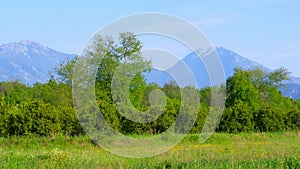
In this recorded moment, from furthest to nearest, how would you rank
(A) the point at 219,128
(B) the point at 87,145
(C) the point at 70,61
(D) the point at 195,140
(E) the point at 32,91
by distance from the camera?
(E) the point at 32,91, (C) the point at 70,61, (A) the point at 219,128, (D) the point at 195,140, (B) the point at 87,145

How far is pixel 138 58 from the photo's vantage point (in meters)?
36.0

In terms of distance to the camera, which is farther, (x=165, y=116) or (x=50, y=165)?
(x=165, y=116)

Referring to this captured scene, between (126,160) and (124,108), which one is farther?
(124,108)

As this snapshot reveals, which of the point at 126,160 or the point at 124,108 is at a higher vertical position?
the point at 124,108

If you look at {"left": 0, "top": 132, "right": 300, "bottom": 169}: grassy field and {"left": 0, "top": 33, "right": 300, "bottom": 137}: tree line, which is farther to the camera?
{"left": 0, "top": 33, "right": 300, "bottom": 137}: tree line

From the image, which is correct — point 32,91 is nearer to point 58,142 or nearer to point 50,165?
point 58,142

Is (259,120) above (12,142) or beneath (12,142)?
above

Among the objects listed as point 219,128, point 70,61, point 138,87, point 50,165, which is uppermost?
point 70,61

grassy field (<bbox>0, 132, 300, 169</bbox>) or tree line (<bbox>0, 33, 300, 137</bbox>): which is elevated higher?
tree line (<bbox>0, 33, 300, 137</bbox>)

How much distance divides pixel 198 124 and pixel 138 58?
8.42 meters

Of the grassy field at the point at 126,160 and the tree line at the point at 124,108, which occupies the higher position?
the tree line at the point at 124,108

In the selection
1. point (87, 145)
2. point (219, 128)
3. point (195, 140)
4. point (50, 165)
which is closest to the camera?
point (50, 165)

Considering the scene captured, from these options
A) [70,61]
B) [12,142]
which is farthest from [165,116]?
[70,61]

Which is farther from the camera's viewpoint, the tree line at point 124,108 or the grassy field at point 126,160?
the tree line at point 124,108
